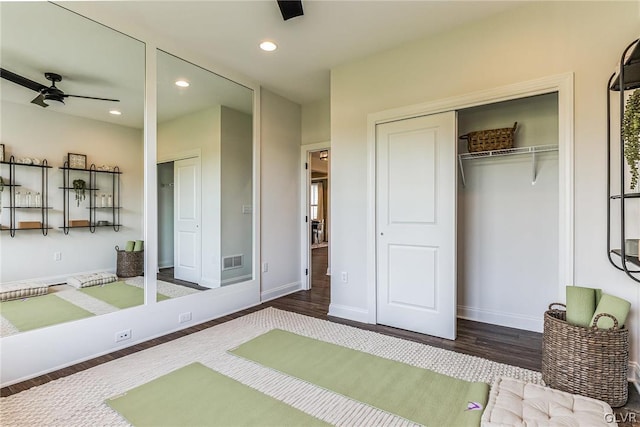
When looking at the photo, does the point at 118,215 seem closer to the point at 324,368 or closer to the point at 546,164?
the point at 324,368

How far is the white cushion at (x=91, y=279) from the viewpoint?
2580 mm

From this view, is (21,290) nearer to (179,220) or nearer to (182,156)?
(179,220)

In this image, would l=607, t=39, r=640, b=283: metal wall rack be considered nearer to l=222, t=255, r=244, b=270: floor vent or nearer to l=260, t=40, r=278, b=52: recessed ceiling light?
l=260, t=40, r=278, b=52: recessed ceiling light

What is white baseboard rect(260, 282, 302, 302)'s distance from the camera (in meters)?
4.12

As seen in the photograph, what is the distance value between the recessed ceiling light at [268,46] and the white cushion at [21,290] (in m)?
2.72

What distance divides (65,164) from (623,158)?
3.94 metres

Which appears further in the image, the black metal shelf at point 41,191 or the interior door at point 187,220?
the interior door at point 187,220

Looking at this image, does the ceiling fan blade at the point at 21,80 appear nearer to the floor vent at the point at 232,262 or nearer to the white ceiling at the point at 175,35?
the white ceiling at the point at 175,35

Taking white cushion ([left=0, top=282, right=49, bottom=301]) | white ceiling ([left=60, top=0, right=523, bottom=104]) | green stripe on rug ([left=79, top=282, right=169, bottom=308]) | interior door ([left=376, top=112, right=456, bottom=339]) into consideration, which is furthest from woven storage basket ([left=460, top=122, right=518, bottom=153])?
white cushion ([left=0, top=282, right=49, bottom=301])

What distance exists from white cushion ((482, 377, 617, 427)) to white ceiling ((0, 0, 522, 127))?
2.69 meters

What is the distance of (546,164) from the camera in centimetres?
296

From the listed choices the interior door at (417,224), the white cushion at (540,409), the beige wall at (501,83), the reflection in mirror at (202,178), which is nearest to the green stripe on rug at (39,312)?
the reflection in mirror at (202,178)

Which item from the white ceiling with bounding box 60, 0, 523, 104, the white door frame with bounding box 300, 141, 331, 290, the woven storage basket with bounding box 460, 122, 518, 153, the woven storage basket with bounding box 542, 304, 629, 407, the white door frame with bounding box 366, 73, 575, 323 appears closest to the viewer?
the woven storage basket with bounding box 542, 304, 629, 407

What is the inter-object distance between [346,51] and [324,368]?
287 centimetres
